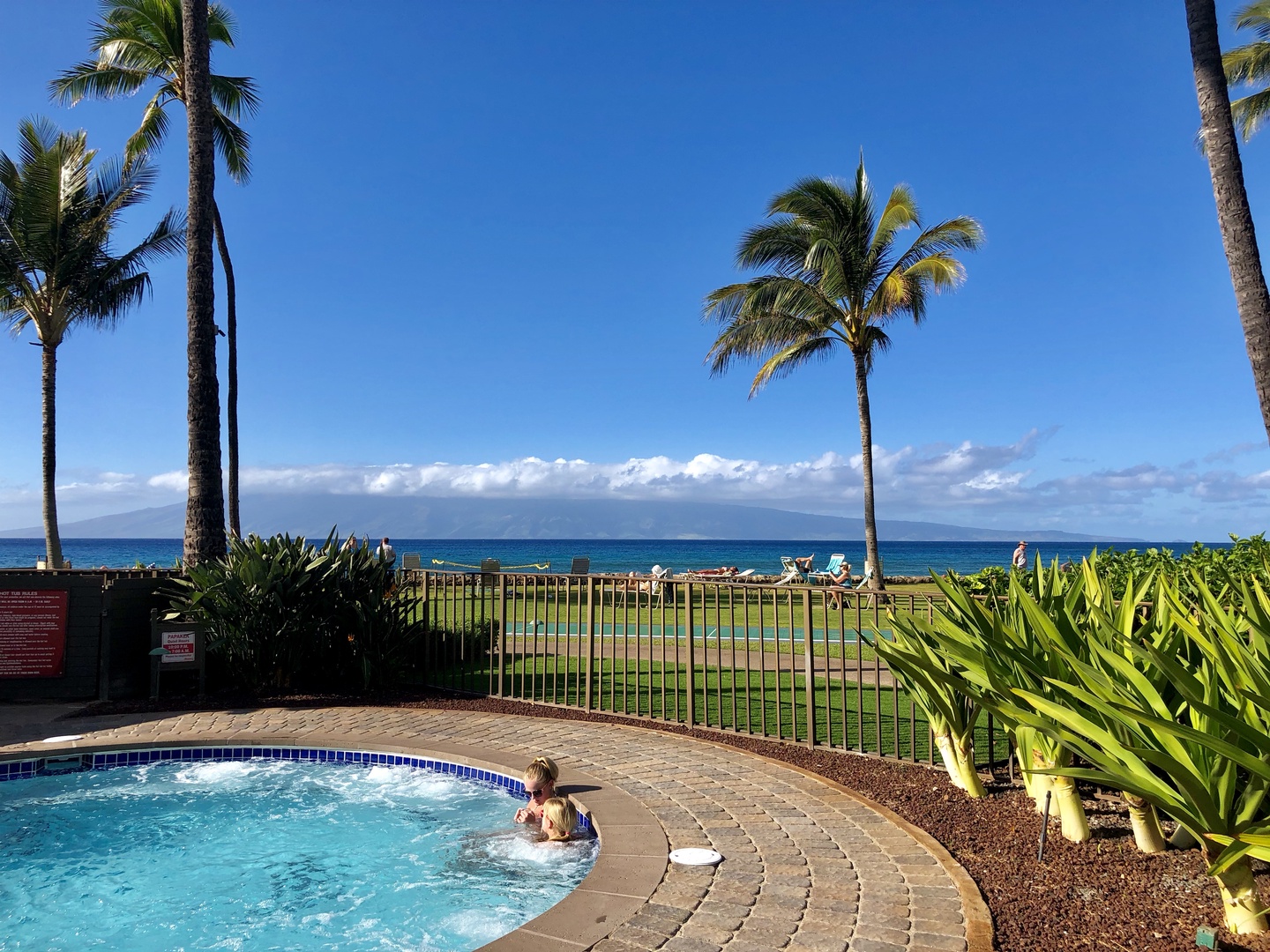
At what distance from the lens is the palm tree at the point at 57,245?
660 inches

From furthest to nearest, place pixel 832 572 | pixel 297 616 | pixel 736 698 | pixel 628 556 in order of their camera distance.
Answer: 1. pixel 628 556
2. pixel 832 572
3. pixel 297 616
4. pixel 736 698

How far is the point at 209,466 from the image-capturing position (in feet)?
34.7

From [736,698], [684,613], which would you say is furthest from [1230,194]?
[684,613]

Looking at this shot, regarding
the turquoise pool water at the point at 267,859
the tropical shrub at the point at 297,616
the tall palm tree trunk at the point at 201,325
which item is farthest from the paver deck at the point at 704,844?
the tall palm tree trunk at the point at 201,325

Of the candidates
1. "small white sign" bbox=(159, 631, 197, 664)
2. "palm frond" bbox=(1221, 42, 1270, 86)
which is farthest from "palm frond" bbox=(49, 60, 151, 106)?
"palm frond" bbox=(1221, 42, 1270, 86)

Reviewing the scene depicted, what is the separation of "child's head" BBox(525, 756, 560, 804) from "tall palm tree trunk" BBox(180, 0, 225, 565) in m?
7.03

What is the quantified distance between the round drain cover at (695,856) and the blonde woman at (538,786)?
1.17 meters

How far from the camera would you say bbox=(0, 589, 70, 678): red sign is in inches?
345

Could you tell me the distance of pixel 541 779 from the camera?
16.4 feet

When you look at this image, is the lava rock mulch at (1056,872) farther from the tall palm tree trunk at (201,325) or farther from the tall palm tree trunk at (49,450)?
the tall palm tree trunk at (49,450)

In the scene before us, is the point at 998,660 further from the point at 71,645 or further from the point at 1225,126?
the point at 71,645

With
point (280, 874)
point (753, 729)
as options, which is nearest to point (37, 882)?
point (280, 874)

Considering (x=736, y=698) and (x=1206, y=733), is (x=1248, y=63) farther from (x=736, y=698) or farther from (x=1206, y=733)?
(x=1206, y=733)

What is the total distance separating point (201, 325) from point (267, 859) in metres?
7.73
